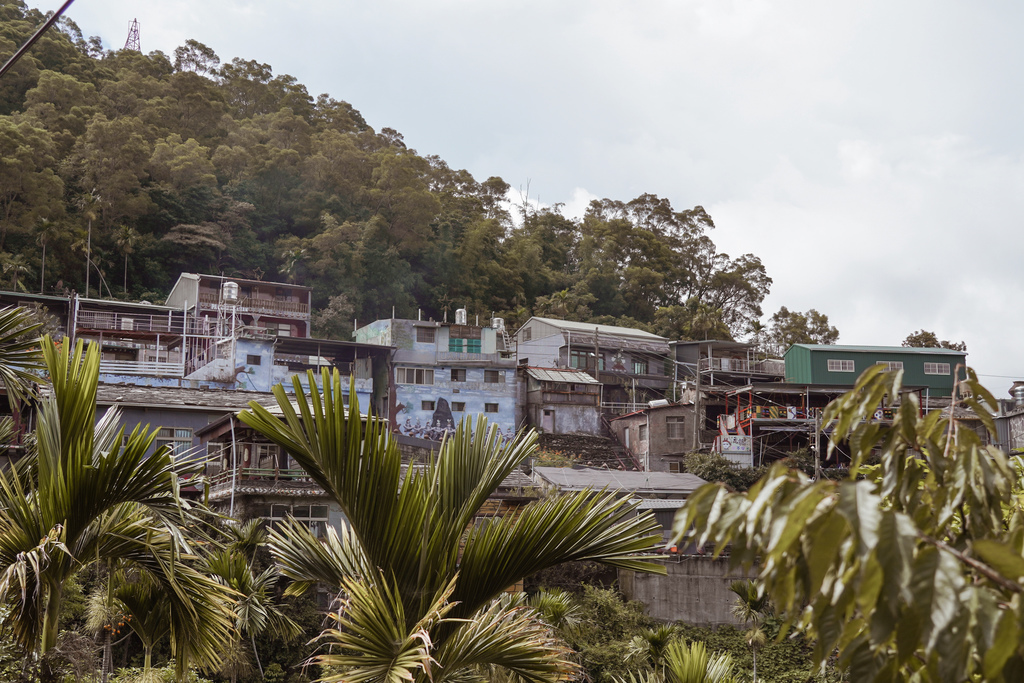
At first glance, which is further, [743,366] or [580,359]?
[743,366]

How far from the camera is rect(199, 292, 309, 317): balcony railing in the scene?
40.5 m

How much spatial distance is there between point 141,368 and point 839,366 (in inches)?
1196

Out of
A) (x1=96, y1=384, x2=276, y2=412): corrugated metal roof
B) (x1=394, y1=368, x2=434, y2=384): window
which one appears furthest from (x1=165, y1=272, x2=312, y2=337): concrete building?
(x1=96, y1=384, x2=276, y2=412): corrugated metal roof

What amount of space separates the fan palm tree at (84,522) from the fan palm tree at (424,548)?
0.66 m

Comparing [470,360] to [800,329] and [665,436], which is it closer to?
[665,436]

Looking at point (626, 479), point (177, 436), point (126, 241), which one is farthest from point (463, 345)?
point (126, 241)

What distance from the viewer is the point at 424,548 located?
4.39 m

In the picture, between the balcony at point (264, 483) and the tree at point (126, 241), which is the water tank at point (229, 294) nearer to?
the tree at point (126, 241)

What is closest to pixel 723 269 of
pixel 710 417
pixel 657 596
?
pixel 710 417

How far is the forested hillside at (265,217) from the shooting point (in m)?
44.3

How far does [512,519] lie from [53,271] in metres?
45.0

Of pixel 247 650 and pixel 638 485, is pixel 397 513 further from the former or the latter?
pixel 638 485

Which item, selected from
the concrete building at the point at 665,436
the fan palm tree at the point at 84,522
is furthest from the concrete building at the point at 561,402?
the fan palm tree at the point at 84,522

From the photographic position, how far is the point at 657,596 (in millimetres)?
21141
